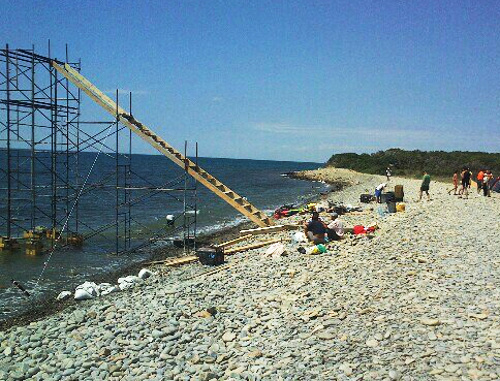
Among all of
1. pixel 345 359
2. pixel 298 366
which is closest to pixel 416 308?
pixel 345 359

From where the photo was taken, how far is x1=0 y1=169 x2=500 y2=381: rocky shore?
670 cm

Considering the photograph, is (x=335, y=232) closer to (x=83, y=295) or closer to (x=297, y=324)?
(x=297, y=324)

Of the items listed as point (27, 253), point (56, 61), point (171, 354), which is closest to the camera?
point (171, 354)

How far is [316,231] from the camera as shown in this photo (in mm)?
14203

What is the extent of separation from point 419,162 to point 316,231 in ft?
207

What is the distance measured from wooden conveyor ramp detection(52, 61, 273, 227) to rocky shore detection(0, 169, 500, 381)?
20.9ft

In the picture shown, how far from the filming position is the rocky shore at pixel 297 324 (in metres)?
6.70

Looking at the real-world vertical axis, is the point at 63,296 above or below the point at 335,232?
below

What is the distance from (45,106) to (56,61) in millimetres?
2046

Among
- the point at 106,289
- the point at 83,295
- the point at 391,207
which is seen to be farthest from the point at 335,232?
the point at 83,295

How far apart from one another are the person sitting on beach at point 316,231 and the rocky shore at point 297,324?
3.90 feet

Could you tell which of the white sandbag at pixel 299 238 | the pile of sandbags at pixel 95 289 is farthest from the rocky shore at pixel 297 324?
the white sandbag at pixel 299 238

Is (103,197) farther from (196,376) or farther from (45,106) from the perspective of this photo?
(196,376)

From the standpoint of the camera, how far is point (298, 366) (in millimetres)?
6789
